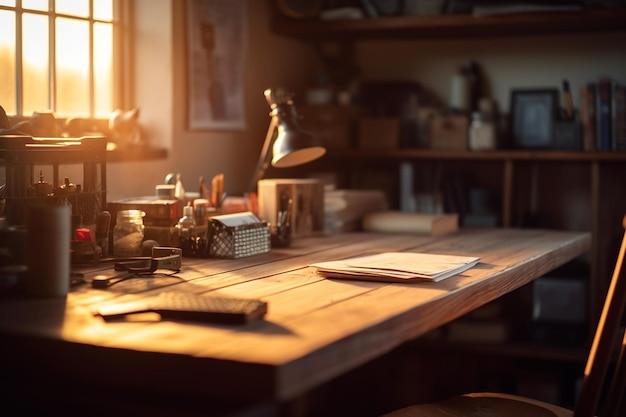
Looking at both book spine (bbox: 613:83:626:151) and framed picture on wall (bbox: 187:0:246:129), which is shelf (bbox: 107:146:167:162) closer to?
framed picture on wall (bbox: 187:0:246:129)

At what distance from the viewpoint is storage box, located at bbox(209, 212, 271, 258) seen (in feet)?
7.63

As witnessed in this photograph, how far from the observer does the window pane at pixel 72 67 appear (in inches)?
117

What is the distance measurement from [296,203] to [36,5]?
40.4 inches

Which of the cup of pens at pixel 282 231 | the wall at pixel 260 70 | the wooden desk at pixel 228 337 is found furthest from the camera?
the wall at pixel 260 70

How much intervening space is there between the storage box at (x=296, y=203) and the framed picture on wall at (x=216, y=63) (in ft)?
2.24

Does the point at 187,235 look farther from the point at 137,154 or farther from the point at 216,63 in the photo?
the point at 216,63

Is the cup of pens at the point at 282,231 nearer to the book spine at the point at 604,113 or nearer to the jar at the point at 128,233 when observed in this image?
the jar at the point at 128,233

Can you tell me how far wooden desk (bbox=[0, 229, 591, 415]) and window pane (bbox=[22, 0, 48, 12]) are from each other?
115cm

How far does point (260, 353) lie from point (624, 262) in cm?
70

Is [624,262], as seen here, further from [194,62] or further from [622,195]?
[622,195]

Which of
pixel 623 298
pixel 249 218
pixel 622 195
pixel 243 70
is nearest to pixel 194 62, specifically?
pixel 243 70

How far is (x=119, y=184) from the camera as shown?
10.00 ft

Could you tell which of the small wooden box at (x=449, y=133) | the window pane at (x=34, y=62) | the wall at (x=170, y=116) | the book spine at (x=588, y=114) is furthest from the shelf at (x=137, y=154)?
the book spine at (x=588, y=114)

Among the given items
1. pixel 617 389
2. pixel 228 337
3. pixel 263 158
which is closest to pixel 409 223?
pixel 263 158
